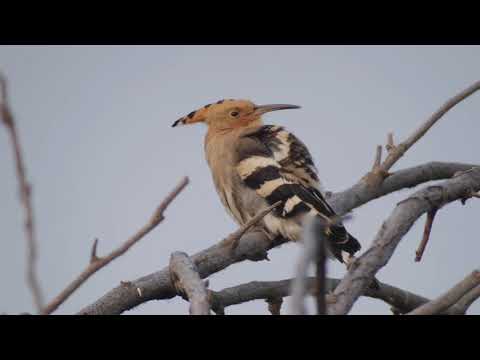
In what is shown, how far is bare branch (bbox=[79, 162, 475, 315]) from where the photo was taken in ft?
7.09

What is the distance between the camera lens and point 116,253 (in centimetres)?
100

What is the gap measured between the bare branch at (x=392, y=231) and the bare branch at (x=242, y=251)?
0.41m

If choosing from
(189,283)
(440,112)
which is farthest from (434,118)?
(189,283)

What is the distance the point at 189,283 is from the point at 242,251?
0.92 metres

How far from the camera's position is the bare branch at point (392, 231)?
1724 millimetres

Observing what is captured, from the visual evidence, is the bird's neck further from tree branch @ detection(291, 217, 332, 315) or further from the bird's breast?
tree branch @ detection(291, 217, 332, 315)

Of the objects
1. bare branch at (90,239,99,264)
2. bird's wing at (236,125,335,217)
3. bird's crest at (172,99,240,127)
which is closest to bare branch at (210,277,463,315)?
bird's wing at (236,125,335,217)

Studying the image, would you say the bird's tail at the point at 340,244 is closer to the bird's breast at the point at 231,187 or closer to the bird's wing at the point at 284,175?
the bird's wing at the point at 284,175

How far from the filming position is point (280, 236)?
340cm

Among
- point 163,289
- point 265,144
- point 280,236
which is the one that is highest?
point 265,144

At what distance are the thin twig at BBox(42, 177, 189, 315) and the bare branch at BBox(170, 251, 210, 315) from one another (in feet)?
1.80
